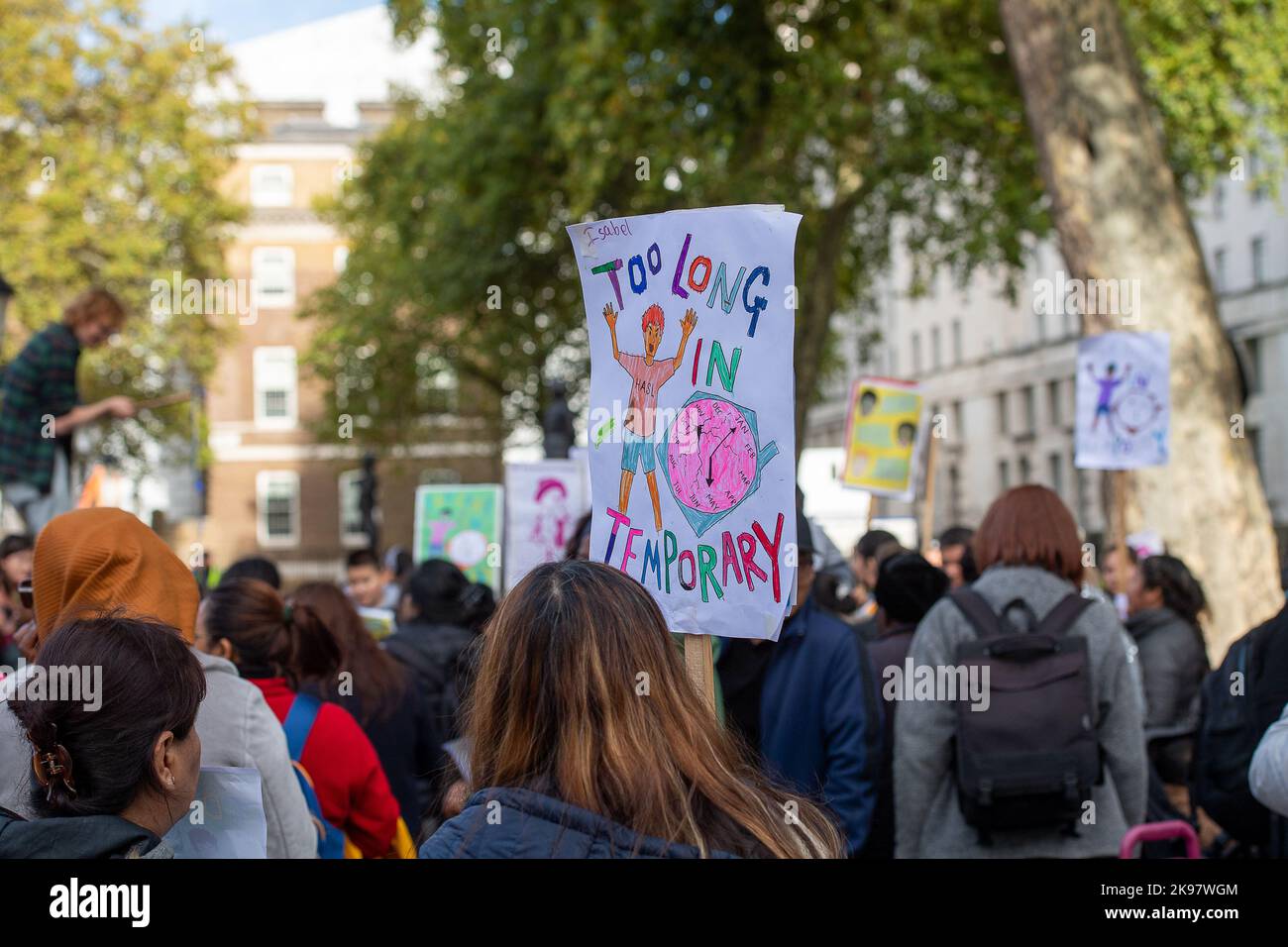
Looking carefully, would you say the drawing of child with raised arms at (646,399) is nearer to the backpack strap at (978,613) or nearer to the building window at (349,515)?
the backpack strap at (978,613)

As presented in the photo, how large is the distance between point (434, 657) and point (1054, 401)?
170ft

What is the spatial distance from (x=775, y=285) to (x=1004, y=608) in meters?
1.80

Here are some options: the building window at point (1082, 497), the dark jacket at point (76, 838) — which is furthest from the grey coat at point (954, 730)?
the building window at point (1082, 497)

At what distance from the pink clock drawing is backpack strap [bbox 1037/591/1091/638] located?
1682 mm

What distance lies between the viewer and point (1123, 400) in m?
8.29

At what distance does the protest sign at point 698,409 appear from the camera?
312 centimetres

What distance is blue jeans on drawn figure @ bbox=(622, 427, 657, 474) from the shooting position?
10.8ft

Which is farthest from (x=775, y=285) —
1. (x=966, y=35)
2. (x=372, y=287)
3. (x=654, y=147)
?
(x=372, y=287)

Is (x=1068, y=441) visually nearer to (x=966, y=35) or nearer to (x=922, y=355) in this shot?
(x=922, y=355)

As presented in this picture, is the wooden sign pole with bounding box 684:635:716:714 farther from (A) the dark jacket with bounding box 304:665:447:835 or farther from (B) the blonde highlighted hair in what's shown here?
(A) the dark jacket with bounding box 304:665:447:835

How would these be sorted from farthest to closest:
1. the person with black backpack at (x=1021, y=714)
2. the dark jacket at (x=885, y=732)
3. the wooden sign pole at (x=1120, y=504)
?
the wooden sign pole at (x=1120, y=504) → the dark jacket at (x=885, y=732) → the person with black backpack at (x=1021, y=714)

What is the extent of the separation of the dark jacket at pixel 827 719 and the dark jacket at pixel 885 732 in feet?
0.29

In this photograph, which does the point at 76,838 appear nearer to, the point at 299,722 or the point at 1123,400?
the point at 299,722

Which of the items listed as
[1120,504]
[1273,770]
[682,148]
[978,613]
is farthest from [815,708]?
[682,148]
